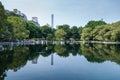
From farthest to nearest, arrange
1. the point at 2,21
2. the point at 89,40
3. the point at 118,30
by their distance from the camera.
Result: the point at 89,40 < the point at 118,30 < the point at 2,21

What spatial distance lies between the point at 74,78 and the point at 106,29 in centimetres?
7408

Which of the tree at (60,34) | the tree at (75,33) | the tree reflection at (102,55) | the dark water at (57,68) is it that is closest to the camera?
the dark water at (57,68)

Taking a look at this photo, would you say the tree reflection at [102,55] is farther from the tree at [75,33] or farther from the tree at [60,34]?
the tree at [75,33]

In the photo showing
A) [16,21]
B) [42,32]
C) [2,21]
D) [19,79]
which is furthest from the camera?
[42,32]

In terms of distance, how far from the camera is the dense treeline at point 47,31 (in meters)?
50.5

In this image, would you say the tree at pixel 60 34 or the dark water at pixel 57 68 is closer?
the dark water at pixel 57 68

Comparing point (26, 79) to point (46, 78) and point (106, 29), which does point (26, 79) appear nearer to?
point (46, 78)

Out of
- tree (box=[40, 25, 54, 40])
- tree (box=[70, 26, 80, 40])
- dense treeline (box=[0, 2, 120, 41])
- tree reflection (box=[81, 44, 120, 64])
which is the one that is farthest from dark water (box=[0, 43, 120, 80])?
tree (box=[70, 26, 80, 40])

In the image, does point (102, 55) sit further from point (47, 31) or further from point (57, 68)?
point (47, 31)

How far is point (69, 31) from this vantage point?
449 feet

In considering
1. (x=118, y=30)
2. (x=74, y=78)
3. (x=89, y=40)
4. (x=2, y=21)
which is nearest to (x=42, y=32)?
(x=89, y=40)

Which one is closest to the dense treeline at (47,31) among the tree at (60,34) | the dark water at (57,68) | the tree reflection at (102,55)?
the tree at (60,34)

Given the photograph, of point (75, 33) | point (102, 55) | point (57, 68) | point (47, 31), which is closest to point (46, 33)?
point (47, 31)

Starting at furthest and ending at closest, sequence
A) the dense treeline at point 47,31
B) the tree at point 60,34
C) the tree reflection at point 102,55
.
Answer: the tree at point 60,34 < the dense treeline at point 47,31 < the tree reflection at point 102,55
